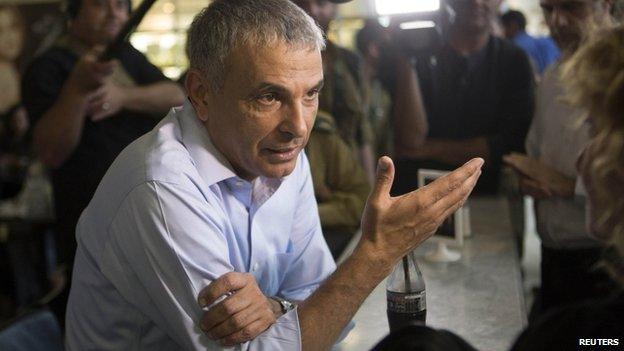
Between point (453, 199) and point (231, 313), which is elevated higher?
point (453, 199)

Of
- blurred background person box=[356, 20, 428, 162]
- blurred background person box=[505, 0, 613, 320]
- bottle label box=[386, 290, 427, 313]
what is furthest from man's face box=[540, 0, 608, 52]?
bottle label box=[386, 290, 427, 313]

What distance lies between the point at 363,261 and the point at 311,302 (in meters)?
0.13

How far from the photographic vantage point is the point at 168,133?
1.56m

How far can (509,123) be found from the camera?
123 inches

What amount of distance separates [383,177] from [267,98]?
0.30m

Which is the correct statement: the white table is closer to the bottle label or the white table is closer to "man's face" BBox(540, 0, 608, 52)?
the bottle label

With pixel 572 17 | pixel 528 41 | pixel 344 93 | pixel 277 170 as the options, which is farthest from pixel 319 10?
pixel 528 41

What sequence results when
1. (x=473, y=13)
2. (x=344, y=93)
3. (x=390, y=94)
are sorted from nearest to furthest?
(x=473, y=13)
(x=344, y=93)
(x=390, y=94)

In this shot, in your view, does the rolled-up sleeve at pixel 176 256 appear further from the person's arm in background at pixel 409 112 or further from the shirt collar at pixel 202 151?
the person's arm in background at pixel 409 112

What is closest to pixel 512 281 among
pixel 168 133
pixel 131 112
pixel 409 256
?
pixel 409 256

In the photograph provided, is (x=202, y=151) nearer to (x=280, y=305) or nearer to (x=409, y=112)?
(x=280, y=305)

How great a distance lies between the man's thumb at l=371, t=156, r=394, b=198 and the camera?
140 cm

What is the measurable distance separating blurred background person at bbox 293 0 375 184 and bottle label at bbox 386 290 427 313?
5.62 ft

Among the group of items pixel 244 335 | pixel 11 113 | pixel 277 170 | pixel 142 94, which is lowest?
pixel 11 113
